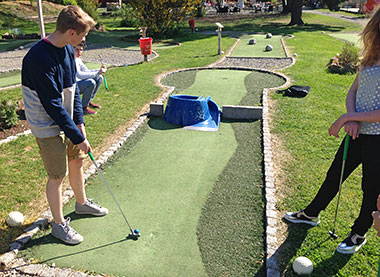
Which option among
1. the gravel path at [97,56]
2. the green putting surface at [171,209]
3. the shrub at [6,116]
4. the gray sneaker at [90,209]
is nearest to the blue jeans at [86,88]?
the shrub at [6,116]

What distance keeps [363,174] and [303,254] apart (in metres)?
0.87

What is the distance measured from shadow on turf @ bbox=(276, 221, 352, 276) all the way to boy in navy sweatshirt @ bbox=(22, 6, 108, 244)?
1855 mm

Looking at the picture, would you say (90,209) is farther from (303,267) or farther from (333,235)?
(333,235)

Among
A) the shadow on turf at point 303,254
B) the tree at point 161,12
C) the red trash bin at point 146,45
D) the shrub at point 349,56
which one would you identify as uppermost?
the tree at point 161,12

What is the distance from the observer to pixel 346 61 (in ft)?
34.4

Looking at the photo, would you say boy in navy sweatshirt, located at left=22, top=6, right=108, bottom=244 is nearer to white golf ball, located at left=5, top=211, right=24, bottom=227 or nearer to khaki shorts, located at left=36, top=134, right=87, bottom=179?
khaki shorts, located at left=36, top=134, right=87, bottom=179

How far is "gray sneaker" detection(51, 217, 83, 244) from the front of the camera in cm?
304

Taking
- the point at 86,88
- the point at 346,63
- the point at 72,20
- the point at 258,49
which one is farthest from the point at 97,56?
the point at 72,20

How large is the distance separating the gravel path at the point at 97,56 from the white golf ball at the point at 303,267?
10.7 m

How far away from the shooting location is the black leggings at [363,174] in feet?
8.47

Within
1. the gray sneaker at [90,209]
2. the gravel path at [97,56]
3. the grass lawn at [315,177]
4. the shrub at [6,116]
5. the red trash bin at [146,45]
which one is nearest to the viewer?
the grass lawn at [315,177]

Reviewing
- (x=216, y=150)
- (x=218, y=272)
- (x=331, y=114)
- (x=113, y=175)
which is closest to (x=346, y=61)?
(x=331, y=114)

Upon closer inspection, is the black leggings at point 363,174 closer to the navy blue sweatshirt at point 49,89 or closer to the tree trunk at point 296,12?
the navy blue sweatshirt at point 49,89

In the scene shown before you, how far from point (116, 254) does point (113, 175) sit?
1.54 meters
